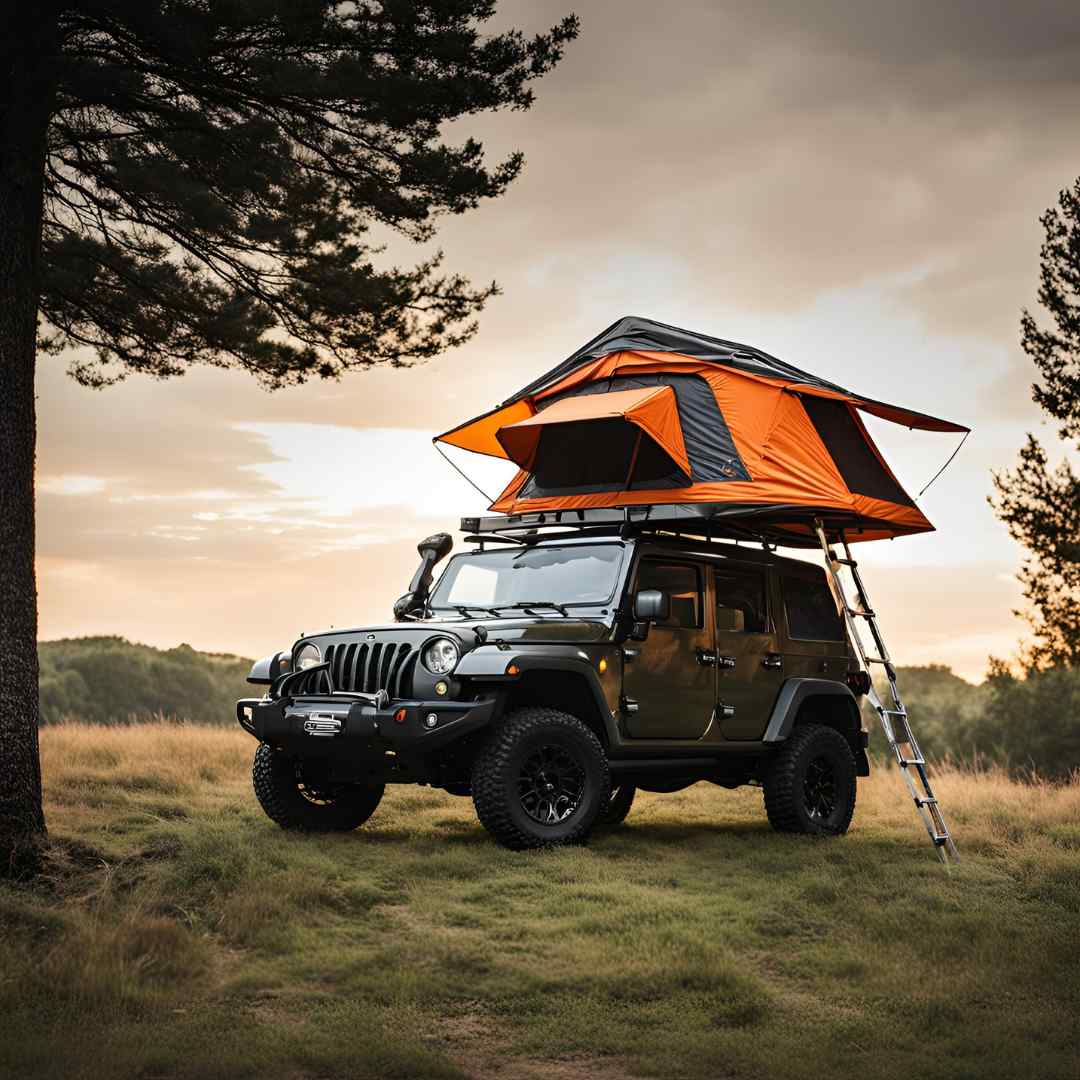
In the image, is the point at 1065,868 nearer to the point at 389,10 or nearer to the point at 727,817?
the point at 727,817

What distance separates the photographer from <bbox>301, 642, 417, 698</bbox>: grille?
9.81 meters

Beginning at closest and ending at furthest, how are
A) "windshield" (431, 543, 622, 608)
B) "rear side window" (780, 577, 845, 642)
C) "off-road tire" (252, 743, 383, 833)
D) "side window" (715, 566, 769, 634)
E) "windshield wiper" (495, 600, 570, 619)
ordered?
"windshield wiper" (495, 600, 570, 619), "windshield" (431, 543, 622, 608), "off-road tire" (252, 743, 383, 833), "side window" (715, 566, 769, 634), "rear side window" (780, 577, 845, 642)

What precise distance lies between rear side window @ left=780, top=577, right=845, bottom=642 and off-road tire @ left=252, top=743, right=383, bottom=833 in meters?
3.89

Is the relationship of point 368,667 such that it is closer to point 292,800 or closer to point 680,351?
point 292,800

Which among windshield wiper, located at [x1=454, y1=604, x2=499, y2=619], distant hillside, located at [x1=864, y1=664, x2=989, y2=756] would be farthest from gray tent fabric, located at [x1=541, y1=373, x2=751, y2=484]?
distant hillside, located at [x1=864, y1=664, x2=989, y2=756]

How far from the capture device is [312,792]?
36.6 ft

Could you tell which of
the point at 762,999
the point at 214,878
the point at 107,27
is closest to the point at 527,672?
the point at 214,878

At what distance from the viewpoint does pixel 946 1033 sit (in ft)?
21.4

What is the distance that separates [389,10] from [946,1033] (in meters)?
9.26

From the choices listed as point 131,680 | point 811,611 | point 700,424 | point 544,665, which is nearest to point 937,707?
point 131,680

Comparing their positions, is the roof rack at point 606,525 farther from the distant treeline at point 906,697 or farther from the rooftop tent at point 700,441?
the distant treeline at point 906,697

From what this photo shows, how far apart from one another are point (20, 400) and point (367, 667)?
3.40 meters

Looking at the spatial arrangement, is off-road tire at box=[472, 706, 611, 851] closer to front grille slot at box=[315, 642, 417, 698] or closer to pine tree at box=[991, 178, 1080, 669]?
front grille slot at box=[315, 642, 417, 698]

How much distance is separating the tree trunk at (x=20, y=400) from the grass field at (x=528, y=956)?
486 millimetres
